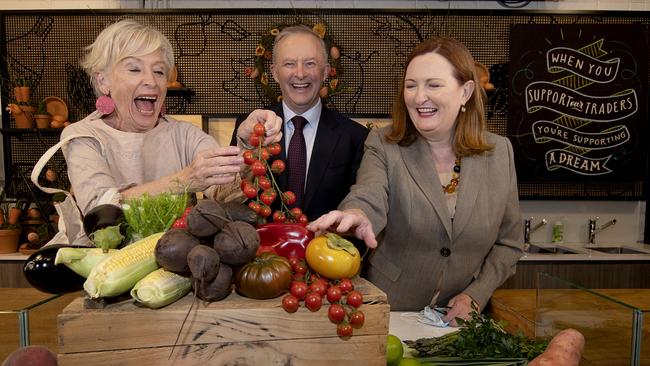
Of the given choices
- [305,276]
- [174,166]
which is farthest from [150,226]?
[174,166]

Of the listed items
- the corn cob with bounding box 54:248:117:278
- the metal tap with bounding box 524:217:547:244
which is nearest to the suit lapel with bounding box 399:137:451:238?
the corn cob with bounding box 54:248:117:278

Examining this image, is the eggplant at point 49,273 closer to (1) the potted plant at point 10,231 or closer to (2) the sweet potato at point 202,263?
(2) the sweet potato at point 202,263

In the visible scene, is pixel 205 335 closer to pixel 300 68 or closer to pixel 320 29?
pixel 300 68

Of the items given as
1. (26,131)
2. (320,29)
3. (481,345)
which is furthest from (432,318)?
(26,131)

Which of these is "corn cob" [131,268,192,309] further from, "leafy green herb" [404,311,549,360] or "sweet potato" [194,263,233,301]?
"leafy green herb" [404,311,549,360]

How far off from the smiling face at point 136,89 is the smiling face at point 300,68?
87cm

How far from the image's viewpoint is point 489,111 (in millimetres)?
4320

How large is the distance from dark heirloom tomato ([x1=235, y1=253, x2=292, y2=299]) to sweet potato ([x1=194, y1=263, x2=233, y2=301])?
3 centimetres

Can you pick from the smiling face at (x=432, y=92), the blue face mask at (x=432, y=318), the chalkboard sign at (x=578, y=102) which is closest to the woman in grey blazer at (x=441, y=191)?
the smiling face at (x=432, y=92)

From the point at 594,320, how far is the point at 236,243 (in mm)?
934

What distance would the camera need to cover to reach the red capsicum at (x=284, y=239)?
1129 millimetres

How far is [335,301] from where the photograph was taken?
974 mm

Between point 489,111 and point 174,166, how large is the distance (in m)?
3.23

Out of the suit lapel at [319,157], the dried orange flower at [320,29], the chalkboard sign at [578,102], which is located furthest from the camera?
the chalkboard sign at [578,102]
